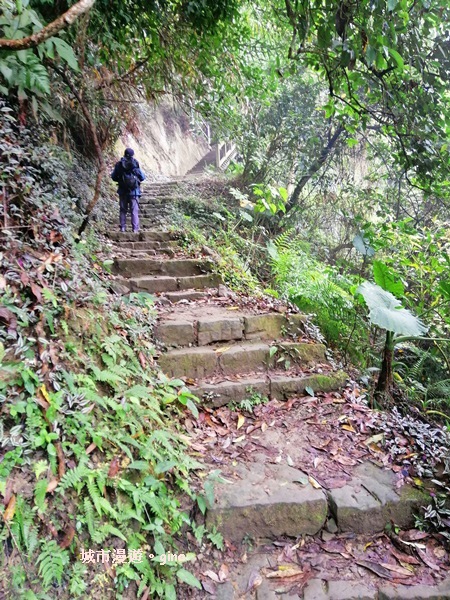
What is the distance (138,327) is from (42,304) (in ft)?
2.85

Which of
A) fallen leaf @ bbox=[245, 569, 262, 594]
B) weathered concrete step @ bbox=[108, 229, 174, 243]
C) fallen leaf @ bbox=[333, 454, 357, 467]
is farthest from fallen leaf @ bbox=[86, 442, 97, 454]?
weathered concrete step @ bbox=[108, 229, 174, 243]

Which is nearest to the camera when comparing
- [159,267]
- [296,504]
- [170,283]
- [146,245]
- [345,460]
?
[296,504]

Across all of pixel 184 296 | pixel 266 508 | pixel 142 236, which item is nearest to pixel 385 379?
pixel 266 508

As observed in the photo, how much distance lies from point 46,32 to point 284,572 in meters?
3.04

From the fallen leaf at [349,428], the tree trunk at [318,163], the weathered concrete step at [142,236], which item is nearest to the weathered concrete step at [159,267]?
the weathered concrete step at [142,236]

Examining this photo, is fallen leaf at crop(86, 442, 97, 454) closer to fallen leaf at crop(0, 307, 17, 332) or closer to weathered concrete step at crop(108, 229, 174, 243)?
fallen leaf at crop(0, 307, 17, 332)

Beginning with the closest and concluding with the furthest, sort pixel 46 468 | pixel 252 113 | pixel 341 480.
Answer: pixel 46 468, pixel 341 480, pixel 252 113

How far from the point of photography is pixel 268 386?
9.58 feet

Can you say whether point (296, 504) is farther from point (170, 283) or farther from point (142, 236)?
point (142, 236)

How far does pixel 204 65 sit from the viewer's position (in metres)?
4.64

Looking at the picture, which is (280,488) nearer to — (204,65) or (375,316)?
(375,316)

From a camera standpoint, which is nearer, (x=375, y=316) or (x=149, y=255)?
(x=375, y=316)

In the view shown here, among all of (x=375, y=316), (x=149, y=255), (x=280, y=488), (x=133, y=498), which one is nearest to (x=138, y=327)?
(x=133, y=498)

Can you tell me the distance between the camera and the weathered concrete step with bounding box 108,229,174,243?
582cm
